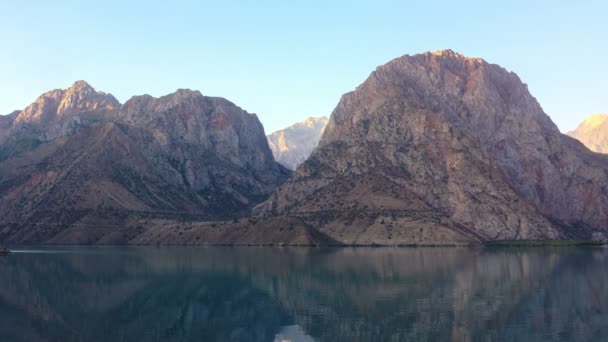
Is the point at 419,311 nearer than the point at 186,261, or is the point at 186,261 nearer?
the point at 419,311

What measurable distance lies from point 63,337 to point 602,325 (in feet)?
187

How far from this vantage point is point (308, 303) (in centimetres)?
9525

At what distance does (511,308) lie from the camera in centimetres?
8544

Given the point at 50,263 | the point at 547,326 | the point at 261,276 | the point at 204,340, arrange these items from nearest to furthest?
the point at 204,340, the point at 547,326, the point at 261,276, the point at 50,263

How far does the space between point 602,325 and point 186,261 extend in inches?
5014

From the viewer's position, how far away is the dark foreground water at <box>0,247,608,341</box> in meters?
71.2

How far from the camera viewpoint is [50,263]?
17050 cm

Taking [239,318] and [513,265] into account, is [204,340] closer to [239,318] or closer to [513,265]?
[239,318]

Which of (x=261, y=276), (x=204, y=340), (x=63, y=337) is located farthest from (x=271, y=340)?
(x=261, y=276)

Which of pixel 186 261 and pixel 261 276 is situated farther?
pixel 186 261

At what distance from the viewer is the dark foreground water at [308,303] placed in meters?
71.2

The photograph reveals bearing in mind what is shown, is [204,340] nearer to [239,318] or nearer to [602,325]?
[239,318]

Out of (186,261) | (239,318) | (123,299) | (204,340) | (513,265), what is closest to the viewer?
(204,340)

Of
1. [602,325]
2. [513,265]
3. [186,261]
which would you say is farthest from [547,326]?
[186,261]
